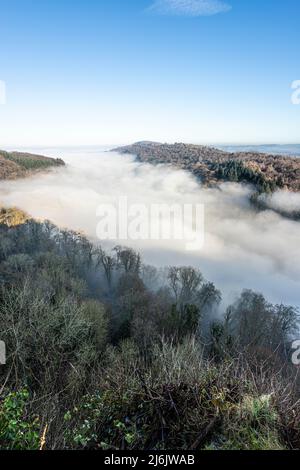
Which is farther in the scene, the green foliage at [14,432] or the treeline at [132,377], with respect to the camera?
the treeline at [132,377]

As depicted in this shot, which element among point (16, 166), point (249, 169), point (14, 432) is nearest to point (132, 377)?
point (14, 432)

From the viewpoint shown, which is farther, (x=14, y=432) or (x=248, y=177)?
(x=248, y=177)

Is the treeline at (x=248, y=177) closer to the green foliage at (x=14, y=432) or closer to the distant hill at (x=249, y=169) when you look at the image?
the distant hill at (x=249, y=169)

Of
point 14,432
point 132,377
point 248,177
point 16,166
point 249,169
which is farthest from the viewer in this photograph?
point 16,166

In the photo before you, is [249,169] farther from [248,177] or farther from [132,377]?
[132,377]

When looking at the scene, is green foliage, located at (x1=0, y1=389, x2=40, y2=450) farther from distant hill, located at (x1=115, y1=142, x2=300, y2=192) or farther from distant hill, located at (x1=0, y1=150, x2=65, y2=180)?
distant hill, located at (x1=0, y1=150, x2=65, y2=180)

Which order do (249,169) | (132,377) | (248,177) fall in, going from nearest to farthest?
(132,377) < (249,169) < (248,177)

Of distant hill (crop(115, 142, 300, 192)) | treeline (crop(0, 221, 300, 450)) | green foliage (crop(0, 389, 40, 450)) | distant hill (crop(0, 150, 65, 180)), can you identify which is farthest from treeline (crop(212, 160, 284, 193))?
green foliage (crop(0, 389, 40, 450))

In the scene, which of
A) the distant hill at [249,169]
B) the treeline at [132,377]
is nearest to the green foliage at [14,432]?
the treeline at [132,377]
